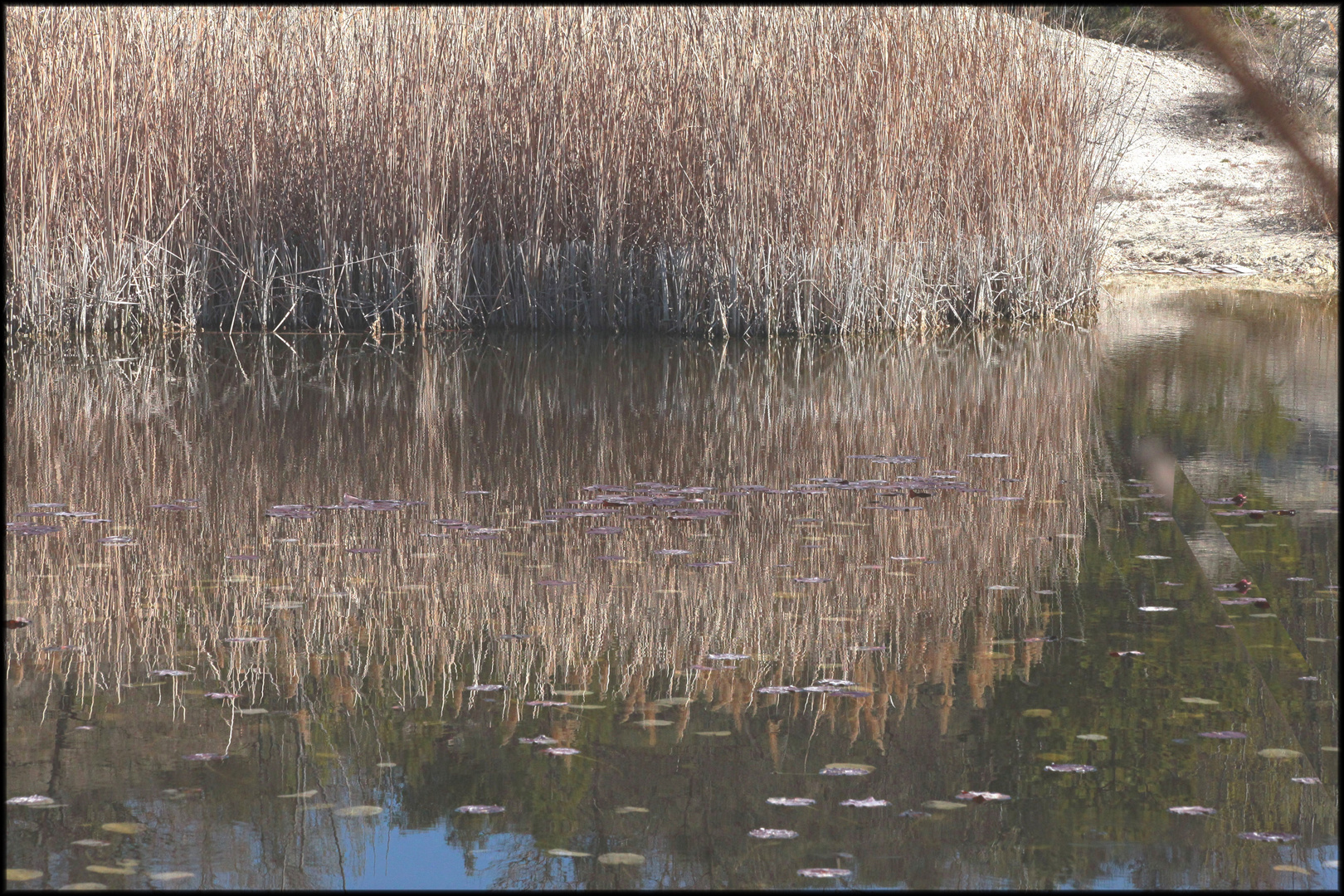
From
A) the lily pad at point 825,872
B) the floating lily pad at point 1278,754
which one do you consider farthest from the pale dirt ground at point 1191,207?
the lily pad at point 825,872

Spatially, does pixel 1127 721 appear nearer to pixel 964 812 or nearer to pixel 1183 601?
pixel 964 812

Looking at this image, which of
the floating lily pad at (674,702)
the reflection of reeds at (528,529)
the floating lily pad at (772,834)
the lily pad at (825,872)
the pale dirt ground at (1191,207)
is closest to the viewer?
the lily pad at (825,872)

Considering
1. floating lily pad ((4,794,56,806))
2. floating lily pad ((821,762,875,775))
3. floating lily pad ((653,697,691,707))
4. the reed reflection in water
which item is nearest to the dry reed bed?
the reed reflection in water

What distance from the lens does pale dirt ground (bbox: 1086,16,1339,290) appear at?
14570mm

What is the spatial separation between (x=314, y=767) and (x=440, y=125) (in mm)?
7998

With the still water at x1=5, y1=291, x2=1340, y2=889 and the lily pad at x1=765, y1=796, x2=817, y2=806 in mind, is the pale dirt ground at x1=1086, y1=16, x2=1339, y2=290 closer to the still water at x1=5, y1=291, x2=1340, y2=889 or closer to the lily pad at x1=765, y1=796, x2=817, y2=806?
the still water at x1=5, y1=291, x2=1340, y2=889

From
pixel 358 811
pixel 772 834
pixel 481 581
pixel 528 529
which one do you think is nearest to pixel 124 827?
pixel 358 811

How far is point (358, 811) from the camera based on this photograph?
2670 mm

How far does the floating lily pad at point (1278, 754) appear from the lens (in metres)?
2.95

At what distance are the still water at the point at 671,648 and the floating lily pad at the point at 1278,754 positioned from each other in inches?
0.5

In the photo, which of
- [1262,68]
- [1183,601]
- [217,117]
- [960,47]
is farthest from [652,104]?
[1262,68]

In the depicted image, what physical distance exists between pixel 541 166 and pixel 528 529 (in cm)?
583

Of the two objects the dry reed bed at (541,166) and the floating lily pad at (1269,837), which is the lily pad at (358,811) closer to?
the floating lily pad at (1269,837)

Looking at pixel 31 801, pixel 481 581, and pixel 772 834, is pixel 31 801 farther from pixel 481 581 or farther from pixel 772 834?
pixel 481 581
